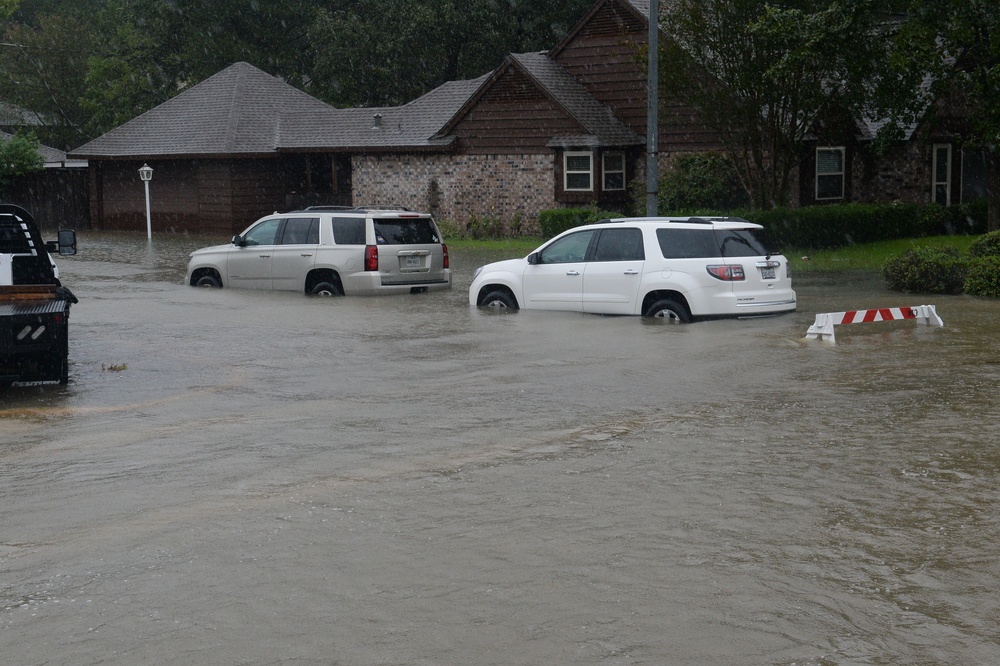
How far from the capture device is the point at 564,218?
112ft

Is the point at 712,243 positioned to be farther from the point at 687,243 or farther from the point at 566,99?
the point at 566,99

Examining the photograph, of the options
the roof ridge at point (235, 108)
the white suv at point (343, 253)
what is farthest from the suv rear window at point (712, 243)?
the roof ridge at point (235, 108)

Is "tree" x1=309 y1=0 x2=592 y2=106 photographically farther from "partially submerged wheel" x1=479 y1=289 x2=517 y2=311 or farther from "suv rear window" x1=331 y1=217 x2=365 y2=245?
"partially submerged wheel" x1=479 y1=289 x2=517 y2=311

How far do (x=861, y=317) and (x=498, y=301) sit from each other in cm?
541

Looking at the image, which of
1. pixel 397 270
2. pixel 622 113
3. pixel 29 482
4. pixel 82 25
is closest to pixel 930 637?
pixel 29 482

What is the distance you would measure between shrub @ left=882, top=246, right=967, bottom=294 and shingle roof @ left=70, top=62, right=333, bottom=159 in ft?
83.2

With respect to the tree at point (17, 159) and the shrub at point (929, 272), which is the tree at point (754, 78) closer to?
the shrub at point (929, 272)

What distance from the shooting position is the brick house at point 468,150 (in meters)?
35.6

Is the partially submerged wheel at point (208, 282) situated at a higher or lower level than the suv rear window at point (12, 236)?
lower

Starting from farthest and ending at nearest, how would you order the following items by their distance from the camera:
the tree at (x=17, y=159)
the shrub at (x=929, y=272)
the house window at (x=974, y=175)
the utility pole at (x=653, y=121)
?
the tree at (x=17, y=159) < the house window at (x=974, y=175) < the utility pole at (x=653, y=121) < the shrub at (x=929, y=272)

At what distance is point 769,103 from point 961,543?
23281mm

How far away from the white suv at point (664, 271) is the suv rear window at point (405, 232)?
12.9 ft

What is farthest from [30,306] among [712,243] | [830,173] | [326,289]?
[830,173]

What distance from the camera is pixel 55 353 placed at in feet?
40.3
